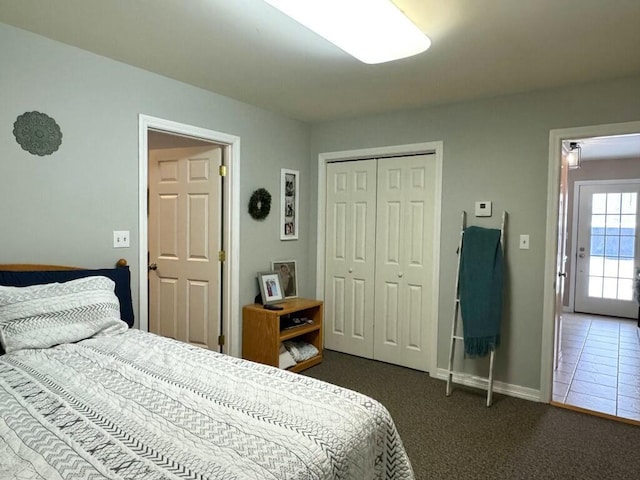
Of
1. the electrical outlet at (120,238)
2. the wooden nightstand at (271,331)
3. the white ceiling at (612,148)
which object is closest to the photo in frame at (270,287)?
the wooden nightstand at (271,331)

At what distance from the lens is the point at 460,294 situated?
10.5 ft

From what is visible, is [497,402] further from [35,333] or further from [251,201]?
[35,333]

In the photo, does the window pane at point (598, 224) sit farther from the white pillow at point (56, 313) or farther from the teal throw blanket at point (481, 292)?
the white pillow at point (56, 313)

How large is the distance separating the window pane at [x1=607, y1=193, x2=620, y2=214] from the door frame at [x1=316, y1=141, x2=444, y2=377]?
13.7 ft

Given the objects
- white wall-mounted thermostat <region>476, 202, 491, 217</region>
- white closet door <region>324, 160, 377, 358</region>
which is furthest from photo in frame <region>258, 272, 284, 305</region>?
white wall-mounted thermostat <region>476, 202, 491, 217</region>

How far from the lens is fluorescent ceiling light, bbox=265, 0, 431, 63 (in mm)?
1638

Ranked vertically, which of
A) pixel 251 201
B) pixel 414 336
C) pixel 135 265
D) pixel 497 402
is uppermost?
pixel 251 201

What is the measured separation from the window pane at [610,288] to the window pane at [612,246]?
1.27 feet

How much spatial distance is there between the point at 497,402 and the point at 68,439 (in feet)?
9.42

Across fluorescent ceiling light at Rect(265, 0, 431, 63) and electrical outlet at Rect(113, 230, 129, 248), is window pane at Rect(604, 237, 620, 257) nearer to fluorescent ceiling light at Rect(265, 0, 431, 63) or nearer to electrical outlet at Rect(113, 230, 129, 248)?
fluorescent ceiling light at Rect(265, 0, 431, 63)

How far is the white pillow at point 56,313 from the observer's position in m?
1.82

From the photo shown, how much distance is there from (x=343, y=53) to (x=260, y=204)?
160 centimetres

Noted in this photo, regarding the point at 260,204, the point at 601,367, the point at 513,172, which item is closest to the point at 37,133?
the point at 260,204

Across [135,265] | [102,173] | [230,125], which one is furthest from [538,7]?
[135,265]
